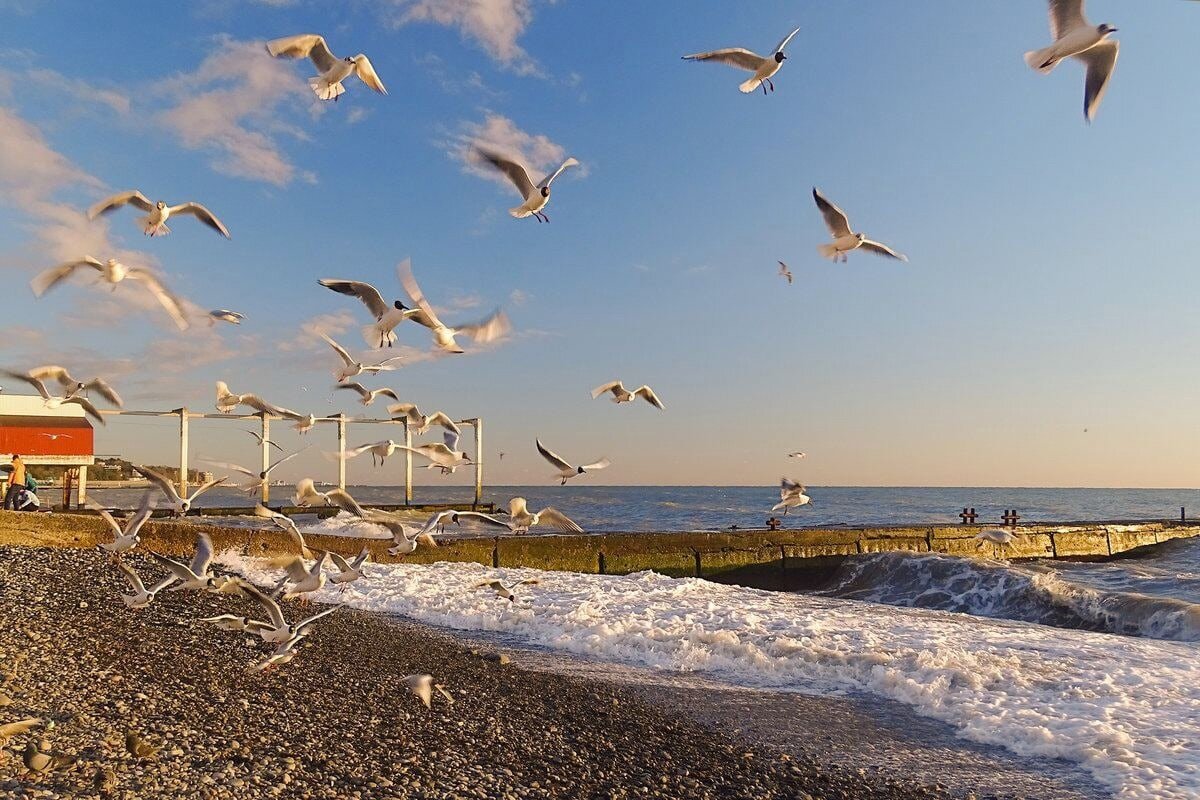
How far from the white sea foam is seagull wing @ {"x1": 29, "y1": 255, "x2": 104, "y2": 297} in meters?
6.38

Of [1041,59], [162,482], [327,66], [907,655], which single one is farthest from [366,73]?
[907,655]

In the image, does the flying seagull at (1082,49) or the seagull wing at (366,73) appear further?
the seagull wing at (366,73)

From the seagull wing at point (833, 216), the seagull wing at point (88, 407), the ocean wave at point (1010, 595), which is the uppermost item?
the seagull wing at point (833, 216)

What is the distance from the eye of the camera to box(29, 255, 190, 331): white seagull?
27.6ft

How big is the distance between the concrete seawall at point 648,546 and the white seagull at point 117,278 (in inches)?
315

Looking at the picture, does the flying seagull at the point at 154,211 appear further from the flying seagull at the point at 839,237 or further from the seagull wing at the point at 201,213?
the flying seagull at the point at 839,237

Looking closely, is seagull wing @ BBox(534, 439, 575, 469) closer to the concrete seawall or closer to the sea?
the sea

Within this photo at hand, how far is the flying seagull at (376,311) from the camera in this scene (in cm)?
852

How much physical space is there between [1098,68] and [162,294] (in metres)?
8.83

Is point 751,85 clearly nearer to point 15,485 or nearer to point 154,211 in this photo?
point 154,211

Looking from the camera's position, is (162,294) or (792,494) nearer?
(162,294)

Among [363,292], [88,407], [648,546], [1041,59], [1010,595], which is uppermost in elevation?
[1041,59]

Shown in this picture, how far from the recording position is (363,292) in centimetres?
859

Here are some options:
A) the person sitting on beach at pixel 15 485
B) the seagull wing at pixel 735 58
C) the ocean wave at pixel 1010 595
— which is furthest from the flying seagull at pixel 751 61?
the person sitting on beach at pixel 15 485
